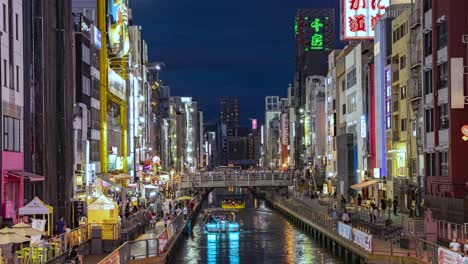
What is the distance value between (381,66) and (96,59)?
1222 inches

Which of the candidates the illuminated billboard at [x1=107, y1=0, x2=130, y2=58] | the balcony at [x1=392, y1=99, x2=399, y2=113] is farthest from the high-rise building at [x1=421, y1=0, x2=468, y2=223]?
the illuminated billboard at [x1=107, y1=0, x2=130, y2=58]

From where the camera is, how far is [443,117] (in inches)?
2495

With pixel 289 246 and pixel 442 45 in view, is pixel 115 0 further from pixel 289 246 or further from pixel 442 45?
pixel 442 45

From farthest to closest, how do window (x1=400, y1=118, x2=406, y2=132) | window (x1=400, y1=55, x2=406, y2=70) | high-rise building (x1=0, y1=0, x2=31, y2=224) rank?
window (x1=400, y1=118, x2=406, y2=132), window (x1=400, y1=55, x2=406, y2=70), high-rise building (x1=0, y1=0, x2=31, y2=224)

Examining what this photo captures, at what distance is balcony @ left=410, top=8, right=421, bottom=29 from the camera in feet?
239

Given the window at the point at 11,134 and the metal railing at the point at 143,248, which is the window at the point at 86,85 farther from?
the window at the point at 11,134

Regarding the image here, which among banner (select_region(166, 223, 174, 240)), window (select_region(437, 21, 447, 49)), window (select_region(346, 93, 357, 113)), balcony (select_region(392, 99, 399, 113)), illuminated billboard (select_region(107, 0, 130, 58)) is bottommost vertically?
banner (select_region(166, 223, 174, 240))

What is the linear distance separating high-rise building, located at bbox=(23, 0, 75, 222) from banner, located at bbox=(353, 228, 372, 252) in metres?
20.2

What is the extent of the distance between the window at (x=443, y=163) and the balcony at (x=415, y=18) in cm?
1442

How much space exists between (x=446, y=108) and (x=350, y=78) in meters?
51.4

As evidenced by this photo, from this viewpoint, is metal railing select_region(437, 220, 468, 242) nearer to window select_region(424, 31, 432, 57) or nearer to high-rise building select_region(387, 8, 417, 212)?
window select_region(424, 31, 432, 57)

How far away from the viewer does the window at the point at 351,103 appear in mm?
111062

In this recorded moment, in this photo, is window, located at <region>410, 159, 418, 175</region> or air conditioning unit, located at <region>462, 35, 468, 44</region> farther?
window, located at <region>410, 159, 418, 175</region>

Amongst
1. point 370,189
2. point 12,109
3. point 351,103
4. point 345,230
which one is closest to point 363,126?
point 370,189
